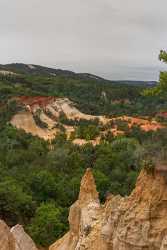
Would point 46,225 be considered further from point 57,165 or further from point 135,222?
point 135,222

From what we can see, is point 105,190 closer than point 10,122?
Yes

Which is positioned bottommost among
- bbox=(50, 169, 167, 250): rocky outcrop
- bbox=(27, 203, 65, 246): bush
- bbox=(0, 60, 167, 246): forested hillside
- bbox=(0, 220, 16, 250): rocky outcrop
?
bbox=(27, 203, 65, 246): bush

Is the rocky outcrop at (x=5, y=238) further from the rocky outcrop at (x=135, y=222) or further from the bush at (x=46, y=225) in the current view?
the bush at (x=46, y=225)

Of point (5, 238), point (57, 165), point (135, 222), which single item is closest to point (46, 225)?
point (57, 165)

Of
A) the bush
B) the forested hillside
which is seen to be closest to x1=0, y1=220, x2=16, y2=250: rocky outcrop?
the forested hillside

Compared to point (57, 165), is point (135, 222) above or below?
above

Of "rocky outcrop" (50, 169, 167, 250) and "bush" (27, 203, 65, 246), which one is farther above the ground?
"rocky outcrop" (50, 169, 167, 250)

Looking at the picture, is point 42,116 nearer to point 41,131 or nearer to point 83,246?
point 41,131

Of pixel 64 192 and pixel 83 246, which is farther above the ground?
pixel 83 246

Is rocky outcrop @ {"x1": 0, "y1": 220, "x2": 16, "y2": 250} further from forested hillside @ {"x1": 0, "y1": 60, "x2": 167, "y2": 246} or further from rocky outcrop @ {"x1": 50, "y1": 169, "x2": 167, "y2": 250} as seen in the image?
forested hillside @ {"x1": 0, "y1": 60, "x2": 167, "y2": 246}

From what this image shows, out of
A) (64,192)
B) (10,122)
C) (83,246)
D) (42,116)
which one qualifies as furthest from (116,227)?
(42,116)

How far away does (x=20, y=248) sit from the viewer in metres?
21.4

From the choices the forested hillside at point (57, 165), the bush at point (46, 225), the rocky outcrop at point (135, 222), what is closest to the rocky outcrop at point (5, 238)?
the rocky outcrop at point (135, 222)

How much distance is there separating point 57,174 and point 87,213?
1036 inches
